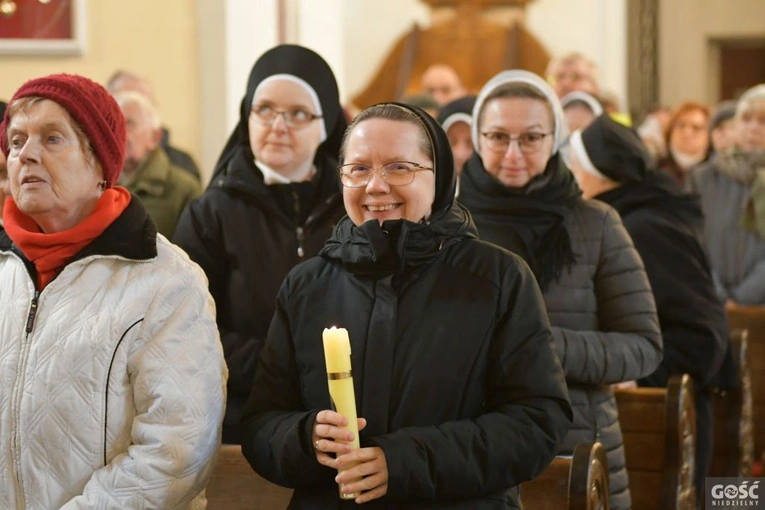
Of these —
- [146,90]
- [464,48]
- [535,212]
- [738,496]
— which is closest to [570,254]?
[535,212]

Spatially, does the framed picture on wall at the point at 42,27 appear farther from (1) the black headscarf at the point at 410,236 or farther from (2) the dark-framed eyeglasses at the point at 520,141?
(1) the black headscarf at the point at 410,236

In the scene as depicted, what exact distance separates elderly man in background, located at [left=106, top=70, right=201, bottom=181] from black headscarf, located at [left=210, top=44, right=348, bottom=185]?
2.70m

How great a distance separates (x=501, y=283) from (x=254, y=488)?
1066 millimetres

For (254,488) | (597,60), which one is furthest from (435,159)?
(597,60)

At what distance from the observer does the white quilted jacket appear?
2514 millimetres

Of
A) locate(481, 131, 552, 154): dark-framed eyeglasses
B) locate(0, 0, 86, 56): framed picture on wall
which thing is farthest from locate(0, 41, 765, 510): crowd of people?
locate(0, 0, 86, 56): framed picture on wall

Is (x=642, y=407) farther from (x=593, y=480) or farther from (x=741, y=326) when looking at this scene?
(x=741, y=326)

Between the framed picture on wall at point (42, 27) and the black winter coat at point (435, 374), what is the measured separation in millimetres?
4891

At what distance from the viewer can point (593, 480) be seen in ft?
9.30

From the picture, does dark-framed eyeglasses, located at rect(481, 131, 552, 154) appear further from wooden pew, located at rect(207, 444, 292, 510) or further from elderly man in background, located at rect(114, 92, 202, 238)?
elderly man in background, located at rect(114, 92, 202, 238)

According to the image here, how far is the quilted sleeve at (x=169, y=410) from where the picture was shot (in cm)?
250

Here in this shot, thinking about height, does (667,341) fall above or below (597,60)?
below

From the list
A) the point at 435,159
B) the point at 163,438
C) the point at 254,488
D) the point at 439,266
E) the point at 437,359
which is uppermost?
the point at 435,159

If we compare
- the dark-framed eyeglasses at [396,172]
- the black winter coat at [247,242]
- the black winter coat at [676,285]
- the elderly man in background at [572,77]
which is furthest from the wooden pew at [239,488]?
the elderly man in background at [572,77]
